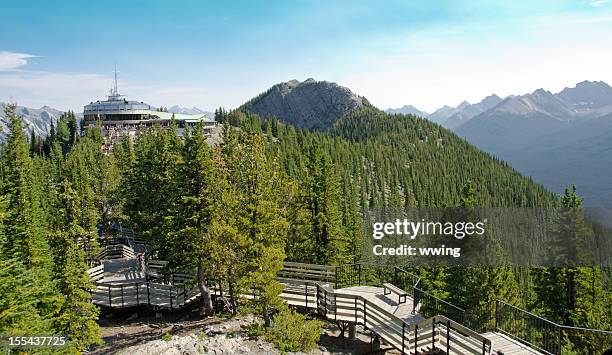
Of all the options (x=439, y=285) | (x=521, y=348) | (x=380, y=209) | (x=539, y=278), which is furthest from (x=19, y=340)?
(x=380, y=209)

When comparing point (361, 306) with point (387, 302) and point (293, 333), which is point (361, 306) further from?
point (293, 333)

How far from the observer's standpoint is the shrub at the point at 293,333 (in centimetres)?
1830

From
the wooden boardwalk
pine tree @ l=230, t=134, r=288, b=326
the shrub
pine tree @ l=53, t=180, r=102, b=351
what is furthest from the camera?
pine tree @ l=230, t=134, r=288, b=326

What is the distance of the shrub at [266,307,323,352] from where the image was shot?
A: 1830 cm

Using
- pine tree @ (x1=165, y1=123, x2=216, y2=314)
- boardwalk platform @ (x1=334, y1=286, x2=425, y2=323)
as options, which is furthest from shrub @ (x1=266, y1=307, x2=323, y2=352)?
pine tree @ (x1=165, y1=123, x2=216, y2=314)

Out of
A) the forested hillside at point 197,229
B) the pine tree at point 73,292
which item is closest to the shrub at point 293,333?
the forested hillside at point 197,229

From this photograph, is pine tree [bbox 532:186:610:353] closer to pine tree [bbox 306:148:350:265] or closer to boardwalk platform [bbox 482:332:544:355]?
pine tree [bbox 306:148:350:265]

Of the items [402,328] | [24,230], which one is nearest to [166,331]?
[402,328]

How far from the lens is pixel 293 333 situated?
1845 cm

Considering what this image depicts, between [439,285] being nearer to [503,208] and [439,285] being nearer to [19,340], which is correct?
[19,340]

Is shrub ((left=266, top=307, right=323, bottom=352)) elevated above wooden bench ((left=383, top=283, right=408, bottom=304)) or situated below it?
below

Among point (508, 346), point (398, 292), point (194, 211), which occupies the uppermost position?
point (194, 211)

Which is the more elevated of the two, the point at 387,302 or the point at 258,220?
the point at 258,220

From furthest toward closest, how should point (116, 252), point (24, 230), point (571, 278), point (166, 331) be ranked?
point (116, 252)
point (571, 278)
point (24, 230)
point (166, 331)
